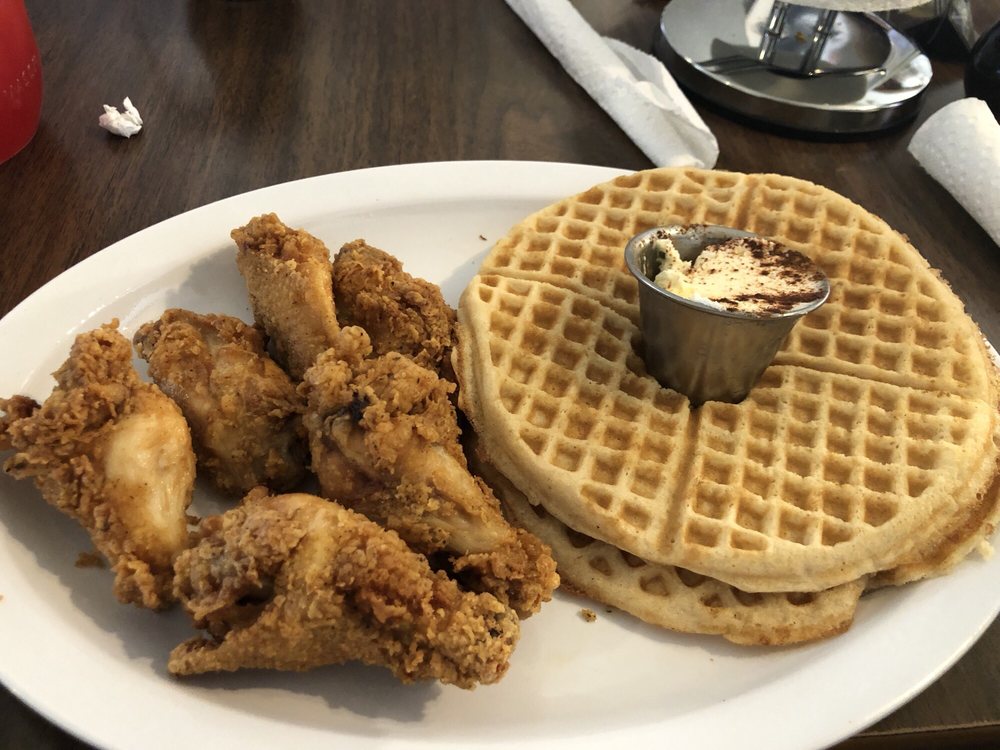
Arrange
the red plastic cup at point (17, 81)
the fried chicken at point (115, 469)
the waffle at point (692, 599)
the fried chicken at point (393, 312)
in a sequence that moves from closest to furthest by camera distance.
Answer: the fried chicken at point (115, 469) → the waffle at point (692, 599) → the fried chicken at point (393, 312) → the red plastic cup at point (17, 81)

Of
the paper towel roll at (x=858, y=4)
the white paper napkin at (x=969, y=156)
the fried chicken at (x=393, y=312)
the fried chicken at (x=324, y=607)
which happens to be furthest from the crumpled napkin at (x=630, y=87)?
the fried chicken at (x=324, y=607)

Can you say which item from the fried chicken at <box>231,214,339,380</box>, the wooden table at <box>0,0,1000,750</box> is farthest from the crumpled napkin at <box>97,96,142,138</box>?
the fried chicken at <box>231,214,339,380</box>

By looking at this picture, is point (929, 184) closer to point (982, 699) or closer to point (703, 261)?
point (703, 261)

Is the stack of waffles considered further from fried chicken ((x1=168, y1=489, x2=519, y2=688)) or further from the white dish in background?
fried chicken ((x1=168, y1=489, x2=519, y2=688))

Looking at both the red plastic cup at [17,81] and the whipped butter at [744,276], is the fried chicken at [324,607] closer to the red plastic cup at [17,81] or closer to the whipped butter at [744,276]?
the whipped butter at [744,276]

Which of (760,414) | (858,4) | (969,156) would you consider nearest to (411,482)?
(760,414)

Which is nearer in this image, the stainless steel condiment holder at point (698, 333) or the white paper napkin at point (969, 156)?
the stainless steel condiment holder at point (698, 333)
